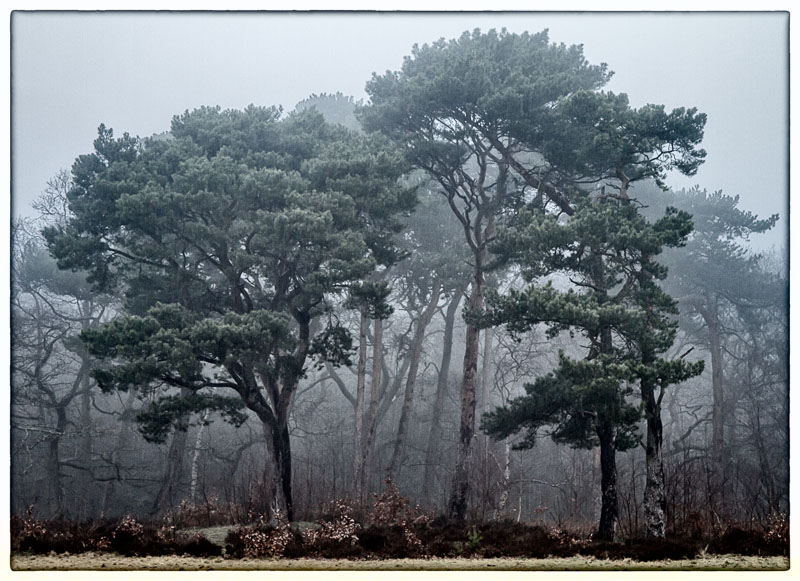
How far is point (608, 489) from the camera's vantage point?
7574 mm

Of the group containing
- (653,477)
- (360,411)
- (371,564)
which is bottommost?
(371,564)

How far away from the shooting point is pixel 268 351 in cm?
813

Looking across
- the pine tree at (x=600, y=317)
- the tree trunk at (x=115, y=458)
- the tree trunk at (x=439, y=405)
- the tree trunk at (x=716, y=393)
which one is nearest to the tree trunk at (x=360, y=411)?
the tree trunk at (x=439, y=405)

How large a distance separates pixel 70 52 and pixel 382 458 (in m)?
10.2

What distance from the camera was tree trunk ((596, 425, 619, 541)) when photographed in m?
7.40

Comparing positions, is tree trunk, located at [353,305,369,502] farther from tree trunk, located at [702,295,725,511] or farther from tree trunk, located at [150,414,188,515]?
tree trunk, located at [702,295,725,511]

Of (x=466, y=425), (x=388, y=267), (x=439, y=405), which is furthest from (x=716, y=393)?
(x=388, y=267)

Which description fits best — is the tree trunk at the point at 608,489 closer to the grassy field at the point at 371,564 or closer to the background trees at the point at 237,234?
the grassy field at the point at 371,564

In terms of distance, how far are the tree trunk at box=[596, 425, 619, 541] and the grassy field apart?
38.3 inches

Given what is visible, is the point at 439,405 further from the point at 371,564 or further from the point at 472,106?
the point at 371,564

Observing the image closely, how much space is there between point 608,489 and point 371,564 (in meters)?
2.63
